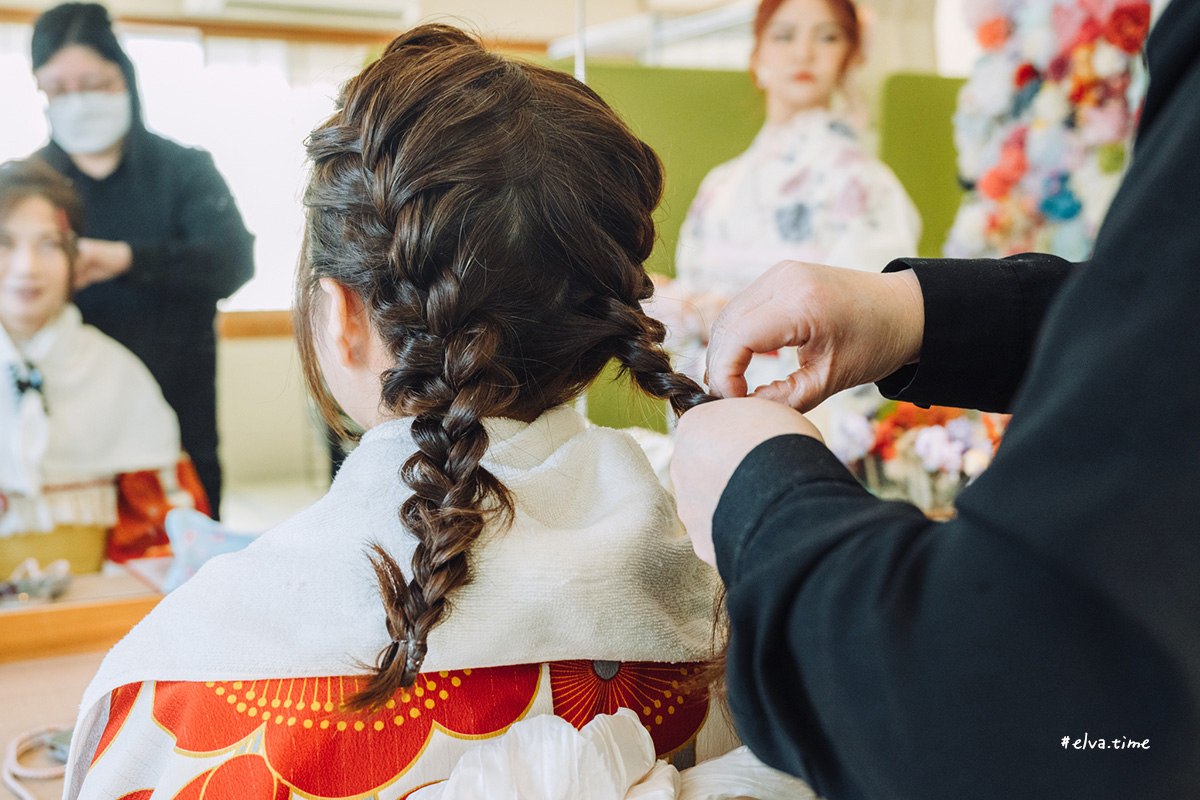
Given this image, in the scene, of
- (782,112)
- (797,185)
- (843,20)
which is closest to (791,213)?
(797,185)

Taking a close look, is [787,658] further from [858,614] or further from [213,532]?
[213,532]

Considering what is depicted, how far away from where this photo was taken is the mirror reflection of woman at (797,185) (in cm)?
259

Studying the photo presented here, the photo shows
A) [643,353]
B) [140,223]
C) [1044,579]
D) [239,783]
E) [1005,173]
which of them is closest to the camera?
[1044,579]

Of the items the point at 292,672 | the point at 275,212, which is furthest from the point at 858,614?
the point at 275,212

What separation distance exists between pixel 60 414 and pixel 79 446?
73mm

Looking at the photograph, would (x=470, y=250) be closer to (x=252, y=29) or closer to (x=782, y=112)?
(x=252, y=29)

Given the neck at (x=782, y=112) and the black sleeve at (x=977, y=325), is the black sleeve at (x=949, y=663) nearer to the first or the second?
the black sleeve at (x=977, y=325)

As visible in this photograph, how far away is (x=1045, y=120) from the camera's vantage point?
8.34ft

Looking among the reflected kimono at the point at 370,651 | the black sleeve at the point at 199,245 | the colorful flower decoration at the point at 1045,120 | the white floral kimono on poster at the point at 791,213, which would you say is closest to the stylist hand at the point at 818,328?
the reflected kimono at the point at 370,651

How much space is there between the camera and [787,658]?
0.40 metres

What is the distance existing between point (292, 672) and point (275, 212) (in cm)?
158

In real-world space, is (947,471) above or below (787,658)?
below

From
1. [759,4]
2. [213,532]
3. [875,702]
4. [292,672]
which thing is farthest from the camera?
[759,4]

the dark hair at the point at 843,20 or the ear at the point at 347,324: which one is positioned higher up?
the dark hair at the point at 843,20
